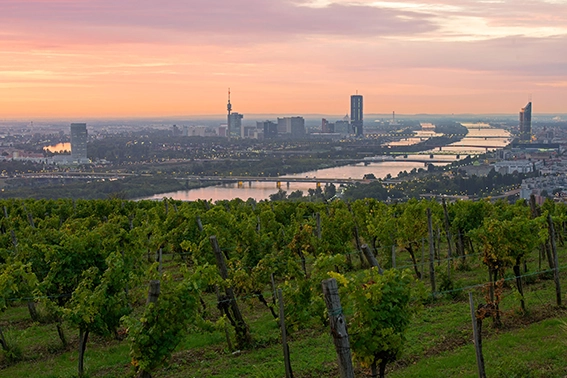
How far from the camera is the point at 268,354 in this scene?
869 cm

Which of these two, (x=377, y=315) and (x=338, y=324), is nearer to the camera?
(x=338, y=324)

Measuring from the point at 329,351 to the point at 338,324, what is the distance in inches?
125

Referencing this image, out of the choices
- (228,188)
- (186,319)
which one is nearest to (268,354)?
(186,319)

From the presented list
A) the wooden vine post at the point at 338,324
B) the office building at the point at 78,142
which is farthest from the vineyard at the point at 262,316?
the office building at the point at 78,142

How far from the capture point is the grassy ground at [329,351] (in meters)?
7.77

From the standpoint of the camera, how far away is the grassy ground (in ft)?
25.5

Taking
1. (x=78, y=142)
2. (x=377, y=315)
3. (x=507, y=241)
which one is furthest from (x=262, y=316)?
(x=78, y=142)

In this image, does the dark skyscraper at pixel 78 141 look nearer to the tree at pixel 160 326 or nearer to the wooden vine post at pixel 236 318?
the wooden vine post at pixel 236 318

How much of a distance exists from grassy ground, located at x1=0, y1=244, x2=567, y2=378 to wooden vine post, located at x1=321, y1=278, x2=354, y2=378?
2268 mm

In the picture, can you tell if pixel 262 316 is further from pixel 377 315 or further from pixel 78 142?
pixel 78 142

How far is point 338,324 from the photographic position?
5.49 metres

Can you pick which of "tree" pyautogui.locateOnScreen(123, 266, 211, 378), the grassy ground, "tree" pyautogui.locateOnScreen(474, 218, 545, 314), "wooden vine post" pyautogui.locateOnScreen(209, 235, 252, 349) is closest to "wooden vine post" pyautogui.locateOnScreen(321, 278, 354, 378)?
"tree" pyautogui.locateOnScreen(123, 266, 211, 378)

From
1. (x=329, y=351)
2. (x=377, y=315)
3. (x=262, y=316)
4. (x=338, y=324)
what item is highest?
(x=338, y=324)

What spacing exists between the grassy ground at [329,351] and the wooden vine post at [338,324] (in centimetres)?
227
